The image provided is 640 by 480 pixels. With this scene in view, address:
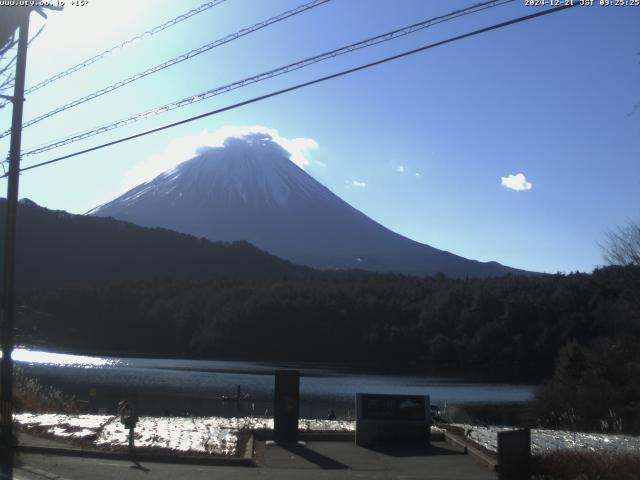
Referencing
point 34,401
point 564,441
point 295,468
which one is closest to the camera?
point 295,468

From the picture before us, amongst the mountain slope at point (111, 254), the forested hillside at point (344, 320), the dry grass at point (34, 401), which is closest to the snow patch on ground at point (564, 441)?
the dry grass at point (34, 401)

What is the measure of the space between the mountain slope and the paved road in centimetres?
12828

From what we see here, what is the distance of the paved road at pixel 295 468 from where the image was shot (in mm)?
11820

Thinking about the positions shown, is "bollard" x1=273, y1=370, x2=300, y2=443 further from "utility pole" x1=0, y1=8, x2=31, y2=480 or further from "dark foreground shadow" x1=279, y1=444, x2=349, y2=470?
"utility pole" x1=0, y1=8, x2=31, y2=480

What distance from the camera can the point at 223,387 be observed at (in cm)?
5909

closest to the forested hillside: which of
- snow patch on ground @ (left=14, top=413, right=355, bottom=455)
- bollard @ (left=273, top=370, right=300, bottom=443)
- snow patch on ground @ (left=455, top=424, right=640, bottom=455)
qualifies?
snow patch on ground @ (left=455, top=424, right=640, bottom=455)

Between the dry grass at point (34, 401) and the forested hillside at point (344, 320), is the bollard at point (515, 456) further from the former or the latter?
the forested hillside at point (344, 320)

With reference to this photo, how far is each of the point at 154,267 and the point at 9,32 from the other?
453ft

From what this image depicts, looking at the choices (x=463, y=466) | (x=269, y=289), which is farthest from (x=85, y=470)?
(x=269, y=289)

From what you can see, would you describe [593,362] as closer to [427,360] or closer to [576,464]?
[576,464]

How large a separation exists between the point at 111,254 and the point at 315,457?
472 feet

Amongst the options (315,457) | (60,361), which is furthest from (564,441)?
(60,361)

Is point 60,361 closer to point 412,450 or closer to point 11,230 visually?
point 11,230

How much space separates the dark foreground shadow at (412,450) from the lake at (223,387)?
24.2 m
